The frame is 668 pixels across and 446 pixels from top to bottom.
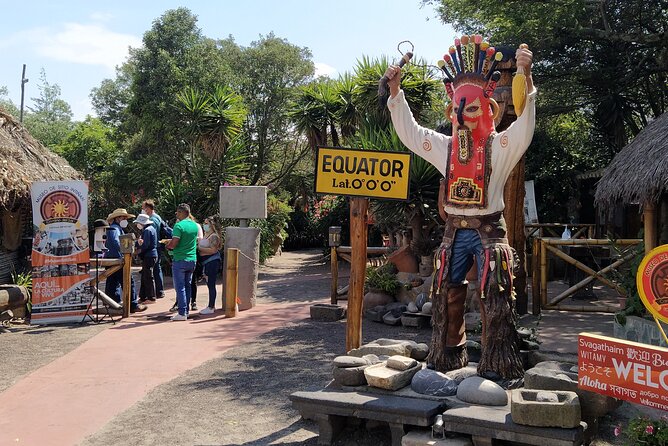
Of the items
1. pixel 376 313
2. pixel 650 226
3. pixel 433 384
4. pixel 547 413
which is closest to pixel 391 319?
pixel 376 313

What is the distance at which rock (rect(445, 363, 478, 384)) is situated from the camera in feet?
16.9

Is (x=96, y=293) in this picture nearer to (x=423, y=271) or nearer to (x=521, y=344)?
(x=423, y=271)

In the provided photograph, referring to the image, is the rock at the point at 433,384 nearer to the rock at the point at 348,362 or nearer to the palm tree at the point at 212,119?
the rock at the point at 348,362

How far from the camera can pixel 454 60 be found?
5457 millimetres

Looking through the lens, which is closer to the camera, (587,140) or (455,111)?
(455,111)

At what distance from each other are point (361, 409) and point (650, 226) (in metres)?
4.47

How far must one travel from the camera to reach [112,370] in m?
6.86

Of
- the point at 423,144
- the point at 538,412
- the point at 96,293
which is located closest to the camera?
the point at 538,412

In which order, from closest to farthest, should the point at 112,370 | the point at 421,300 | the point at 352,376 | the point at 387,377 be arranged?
the point at 387,377, the point at 352,376, the point at 112,370, the point at 421,300

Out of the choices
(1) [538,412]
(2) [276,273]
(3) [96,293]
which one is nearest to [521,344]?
(1) [538,412]

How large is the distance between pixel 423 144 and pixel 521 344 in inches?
77.4

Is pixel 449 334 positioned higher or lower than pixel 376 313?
higher

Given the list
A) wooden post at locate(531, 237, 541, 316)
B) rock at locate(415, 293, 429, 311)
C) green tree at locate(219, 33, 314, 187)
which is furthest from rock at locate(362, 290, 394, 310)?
green tree at locate(219, 33, 314, 187)

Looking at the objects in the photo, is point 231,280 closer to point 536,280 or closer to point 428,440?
point 536,280
